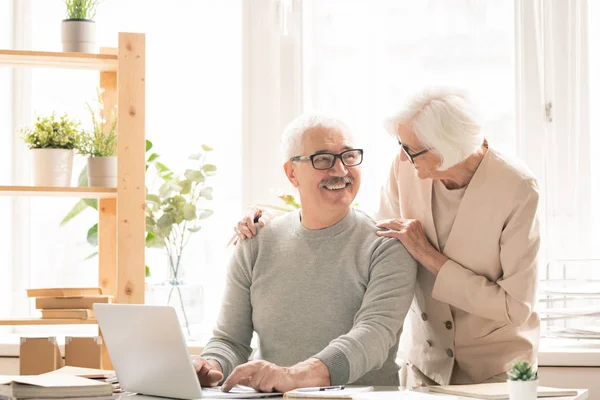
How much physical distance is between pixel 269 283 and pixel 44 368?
777 mm

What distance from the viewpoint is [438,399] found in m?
1.73

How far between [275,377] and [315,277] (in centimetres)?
43

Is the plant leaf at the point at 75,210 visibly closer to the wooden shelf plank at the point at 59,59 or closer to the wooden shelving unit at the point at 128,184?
the wooden shelving unit at the point at 128,184

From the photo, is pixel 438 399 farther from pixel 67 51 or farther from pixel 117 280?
pixel 67 51

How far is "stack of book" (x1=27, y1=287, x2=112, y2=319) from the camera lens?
296 centimetres

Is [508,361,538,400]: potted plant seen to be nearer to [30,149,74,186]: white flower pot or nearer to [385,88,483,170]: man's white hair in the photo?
[385,88,483,170]: man's white hair

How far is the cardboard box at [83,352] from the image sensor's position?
255 centimetres

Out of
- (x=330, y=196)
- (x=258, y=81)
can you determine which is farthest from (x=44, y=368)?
(x=258, y=81)

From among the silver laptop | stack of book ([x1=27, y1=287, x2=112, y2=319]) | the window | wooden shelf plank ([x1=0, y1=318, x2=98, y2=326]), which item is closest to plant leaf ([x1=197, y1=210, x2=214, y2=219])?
the window

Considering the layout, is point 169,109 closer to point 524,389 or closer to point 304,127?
point 304,127

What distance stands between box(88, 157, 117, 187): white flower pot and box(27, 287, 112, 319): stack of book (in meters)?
0.38

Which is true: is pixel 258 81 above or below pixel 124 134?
above

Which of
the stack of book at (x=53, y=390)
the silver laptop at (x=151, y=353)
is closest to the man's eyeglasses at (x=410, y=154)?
the silver laptop at (x=151, y=353)

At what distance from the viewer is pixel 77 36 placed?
3.07 m
